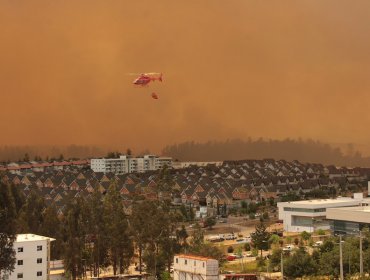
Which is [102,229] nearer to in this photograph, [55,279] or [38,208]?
[55,279]

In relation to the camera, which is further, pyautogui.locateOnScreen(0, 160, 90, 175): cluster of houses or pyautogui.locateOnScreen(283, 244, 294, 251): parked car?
pyautogui.locateOnScreen(0, 160, 90, 175): cluster of houses

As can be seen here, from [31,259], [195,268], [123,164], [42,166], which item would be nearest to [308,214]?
[195,268]

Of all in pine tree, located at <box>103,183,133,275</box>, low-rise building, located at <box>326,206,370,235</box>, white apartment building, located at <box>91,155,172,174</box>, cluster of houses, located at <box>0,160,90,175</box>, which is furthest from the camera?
cluster of houses, located at <box>0,160,90,175</box>

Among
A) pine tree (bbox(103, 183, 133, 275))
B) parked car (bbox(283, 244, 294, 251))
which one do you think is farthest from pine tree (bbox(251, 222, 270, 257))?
pine tree (bbox(103, 183, 133, 275))

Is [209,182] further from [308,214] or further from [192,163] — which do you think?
[192,163]

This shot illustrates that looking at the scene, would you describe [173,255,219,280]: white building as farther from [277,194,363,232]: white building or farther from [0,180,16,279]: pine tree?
[277,194,363,232]: white building

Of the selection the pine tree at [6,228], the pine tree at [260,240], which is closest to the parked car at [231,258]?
the pine tree at [260,240]
